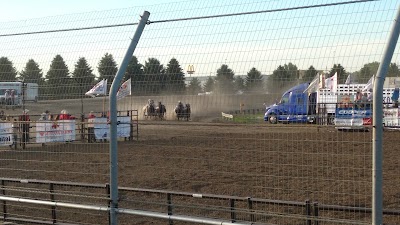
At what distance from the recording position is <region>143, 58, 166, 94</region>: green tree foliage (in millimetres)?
5996

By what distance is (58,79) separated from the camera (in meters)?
7.22

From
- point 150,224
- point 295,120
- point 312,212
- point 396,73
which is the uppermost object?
point 396,73

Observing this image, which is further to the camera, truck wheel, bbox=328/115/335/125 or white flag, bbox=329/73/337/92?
truck wheel, bbox=328/115/335/125

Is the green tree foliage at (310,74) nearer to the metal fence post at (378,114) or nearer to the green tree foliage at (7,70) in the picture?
the metal fence post at (378,114)

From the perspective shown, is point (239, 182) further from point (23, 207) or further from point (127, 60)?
point (127, 60)

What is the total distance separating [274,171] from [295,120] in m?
6.74

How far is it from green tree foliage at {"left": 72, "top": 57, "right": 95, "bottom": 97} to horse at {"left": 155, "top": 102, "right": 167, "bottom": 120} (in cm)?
99

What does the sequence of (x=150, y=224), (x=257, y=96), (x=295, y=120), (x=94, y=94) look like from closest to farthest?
(x=257, y=96) < (x=295, y=120) < (x=94, y=94) < (x=150, y=224)

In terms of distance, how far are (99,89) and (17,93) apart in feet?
7.33

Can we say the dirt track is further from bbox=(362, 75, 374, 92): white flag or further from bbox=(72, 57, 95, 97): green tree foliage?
bbox=(362, 75, 374, 92): white flag

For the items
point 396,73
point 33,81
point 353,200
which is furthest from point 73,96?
point 353,200

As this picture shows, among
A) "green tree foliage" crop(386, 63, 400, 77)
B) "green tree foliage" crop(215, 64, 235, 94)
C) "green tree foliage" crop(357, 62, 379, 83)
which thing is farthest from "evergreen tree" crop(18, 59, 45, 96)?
"green tree foliage" crop(386, 63, 400, 77)

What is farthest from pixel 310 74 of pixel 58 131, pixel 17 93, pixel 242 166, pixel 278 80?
pixel 58 131

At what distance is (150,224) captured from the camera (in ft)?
29.8
